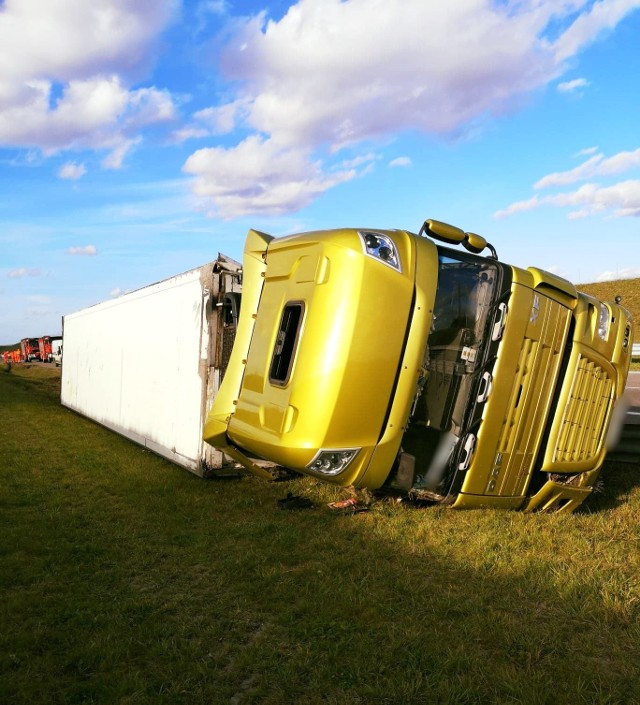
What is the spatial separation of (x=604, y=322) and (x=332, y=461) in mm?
2452

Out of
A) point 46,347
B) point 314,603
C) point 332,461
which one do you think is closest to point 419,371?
point 332,461

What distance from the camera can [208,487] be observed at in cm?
584

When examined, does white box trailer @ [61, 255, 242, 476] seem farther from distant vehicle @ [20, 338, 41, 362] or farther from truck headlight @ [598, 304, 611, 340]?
distant vehicle @ [20, 338, 41, 362]

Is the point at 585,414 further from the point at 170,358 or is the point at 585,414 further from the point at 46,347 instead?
the point at 46,347

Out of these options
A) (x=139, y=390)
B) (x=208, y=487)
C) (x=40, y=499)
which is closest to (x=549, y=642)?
(x=208, y=487)

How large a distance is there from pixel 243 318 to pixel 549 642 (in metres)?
2.86

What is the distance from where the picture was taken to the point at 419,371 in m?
3.80

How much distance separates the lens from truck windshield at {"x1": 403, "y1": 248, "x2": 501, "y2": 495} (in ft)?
13.1

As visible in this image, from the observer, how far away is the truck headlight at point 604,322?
4605 mm

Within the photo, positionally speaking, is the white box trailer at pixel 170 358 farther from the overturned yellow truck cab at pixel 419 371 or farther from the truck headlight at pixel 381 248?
the truck headlight at pixel 381 248

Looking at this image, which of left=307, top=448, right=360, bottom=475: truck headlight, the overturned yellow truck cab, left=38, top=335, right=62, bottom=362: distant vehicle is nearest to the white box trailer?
the overturned yellow truck cab

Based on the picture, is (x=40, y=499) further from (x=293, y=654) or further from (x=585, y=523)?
(x=585, y=523)

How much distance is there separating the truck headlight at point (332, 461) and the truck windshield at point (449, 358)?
54cm

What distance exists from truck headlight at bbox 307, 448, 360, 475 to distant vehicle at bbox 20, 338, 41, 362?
35852mm
